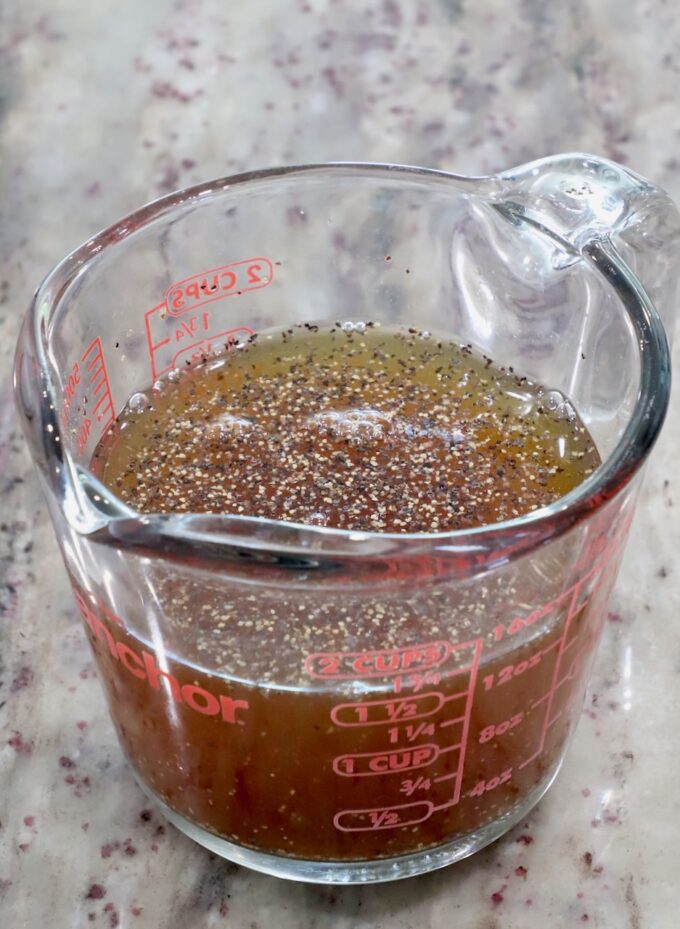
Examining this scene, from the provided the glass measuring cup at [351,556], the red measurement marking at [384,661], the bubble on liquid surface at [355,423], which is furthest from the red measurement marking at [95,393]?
the red measurement marking at [384,661]

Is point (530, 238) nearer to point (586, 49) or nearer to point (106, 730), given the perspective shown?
point (106, 730)

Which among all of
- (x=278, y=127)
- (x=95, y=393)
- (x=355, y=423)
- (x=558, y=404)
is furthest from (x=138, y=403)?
(x=278, y=127)

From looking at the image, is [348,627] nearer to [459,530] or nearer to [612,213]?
[459,530]

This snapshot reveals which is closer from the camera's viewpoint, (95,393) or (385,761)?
(385,761)

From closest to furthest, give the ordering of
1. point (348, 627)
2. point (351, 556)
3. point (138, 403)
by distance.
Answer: point (351, 556)
point (348, 627)
point (138, 403)

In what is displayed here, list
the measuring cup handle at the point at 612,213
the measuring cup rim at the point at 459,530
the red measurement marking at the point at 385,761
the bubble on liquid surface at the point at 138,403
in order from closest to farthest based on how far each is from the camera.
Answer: the measuring cup rim at the point at 459,530 → the red measurement marking at the point at 385,761 → the measuring cup handle at the point at 612,213 → the bubble on liquid surface at the point at 138,403

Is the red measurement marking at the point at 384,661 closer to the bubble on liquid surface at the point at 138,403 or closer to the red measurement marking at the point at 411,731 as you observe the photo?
the red measurement marking at the point at 411,731
